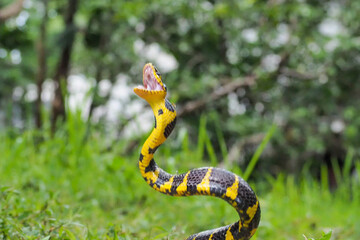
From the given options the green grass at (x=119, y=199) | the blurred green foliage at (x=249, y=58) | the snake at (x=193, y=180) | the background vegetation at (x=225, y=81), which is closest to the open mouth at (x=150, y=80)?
the snake at (x=193, y=180)

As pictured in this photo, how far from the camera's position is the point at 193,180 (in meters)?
1.64

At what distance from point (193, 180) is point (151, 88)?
1.45 ft

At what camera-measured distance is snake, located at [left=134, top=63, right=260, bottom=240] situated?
158 centimetres

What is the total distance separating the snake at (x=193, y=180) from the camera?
1.58m

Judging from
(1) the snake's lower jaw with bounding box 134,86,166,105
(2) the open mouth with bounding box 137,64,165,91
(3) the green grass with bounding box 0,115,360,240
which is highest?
(2) the open mouth with bounding box 137,64,165,91

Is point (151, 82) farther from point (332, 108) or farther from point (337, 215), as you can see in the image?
point (332, 108)

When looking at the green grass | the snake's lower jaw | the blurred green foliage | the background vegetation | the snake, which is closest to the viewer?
the snake

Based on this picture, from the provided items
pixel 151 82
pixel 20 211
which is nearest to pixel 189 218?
pixel 20 211

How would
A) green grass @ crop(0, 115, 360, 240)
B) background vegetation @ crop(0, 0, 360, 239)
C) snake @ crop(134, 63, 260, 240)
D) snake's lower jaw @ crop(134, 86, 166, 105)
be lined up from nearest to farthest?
snake @ crop(134, 63, 260, 240), snake's lower jaw @ crop(134, 86, 166, 105), green grass @ crop(0, 115, 360, 240), background vegetation @ crop(0, 0, 360, 239)

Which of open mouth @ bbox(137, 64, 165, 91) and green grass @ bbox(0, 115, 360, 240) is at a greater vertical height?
open mouth @ bbox(137, 64, 165, 91)

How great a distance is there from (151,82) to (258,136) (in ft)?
15.8

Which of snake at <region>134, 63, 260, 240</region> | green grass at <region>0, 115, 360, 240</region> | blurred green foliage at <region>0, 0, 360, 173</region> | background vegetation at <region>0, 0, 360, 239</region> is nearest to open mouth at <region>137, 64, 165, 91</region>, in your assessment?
snake at <region>134, 63, 260, 240</region>

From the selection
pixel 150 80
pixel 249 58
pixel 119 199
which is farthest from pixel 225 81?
pixel 150 80

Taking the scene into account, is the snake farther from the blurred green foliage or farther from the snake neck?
the blurred green foliage
